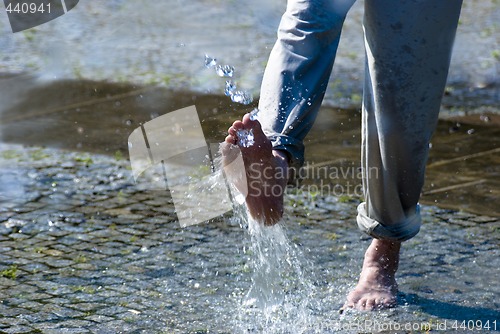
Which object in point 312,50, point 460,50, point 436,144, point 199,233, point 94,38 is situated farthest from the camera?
point 94,38

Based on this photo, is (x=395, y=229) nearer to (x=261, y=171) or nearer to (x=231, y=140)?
(x=261, y=171)

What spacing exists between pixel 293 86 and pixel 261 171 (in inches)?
11.8

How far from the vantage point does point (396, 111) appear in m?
2.97

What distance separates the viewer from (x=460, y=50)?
7754 mm

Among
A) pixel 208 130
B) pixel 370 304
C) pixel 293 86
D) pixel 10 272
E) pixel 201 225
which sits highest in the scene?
pixel 293 86

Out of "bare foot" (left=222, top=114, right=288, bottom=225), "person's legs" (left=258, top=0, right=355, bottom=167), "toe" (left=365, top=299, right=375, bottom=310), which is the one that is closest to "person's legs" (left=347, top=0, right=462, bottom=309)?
"toe" (left=365, top=299, right=375, bottom=310)

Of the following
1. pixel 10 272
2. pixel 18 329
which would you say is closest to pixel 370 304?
pixel 18 329

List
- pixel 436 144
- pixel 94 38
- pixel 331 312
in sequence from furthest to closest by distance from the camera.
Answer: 1. pixel 94 38
2. pixel 436 144
3. pixel 331 312

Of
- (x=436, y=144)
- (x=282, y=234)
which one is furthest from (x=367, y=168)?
(x=436, y=144)

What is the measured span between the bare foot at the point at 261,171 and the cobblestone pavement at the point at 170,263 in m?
0.40

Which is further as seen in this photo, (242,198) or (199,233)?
(199,233)

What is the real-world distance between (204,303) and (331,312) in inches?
16.8

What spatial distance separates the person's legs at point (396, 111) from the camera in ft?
9.35

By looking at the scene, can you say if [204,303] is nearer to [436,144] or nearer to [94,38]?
[436,144]
